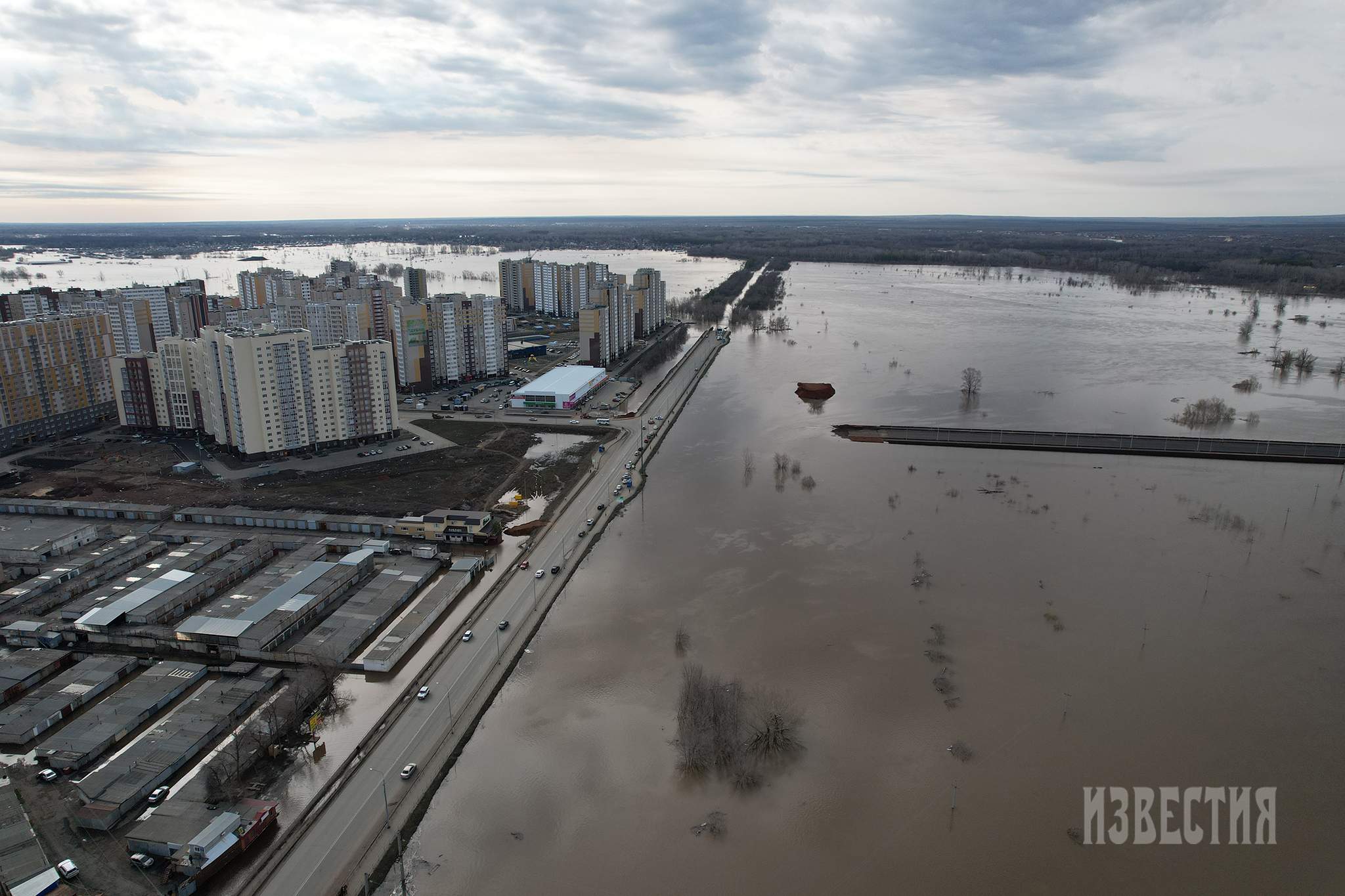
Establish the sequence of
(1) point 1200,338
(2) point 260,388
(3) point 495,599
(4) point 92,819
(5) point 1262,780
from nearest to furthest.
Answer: (4) point 92,819, (5) point 1262,780, (3) point 495,599, (2) point 260,388, (1) point 1200,338

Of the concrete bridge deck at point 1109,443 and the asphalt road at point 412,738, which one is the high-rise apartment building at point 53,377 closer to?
the asphalt road at point 412,738

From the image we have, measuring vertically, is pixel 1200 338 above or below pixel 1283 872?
above

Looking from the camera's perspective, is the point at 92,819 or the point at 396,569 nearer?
the point at 92,819

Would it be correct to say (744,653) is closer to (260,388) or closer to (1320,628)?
(1320,628)

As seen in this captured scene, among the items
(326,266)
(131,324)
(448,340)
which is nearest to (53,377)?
(131,324)

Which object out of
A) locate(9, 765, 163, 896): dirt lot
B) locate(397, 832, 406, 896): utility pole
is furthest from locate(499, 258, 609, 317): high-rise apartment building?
locate(397, 832, 406, 896): utility pole

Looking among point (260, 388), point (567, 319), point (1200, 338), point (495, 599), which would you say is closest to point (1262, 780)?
point (495, 599)
